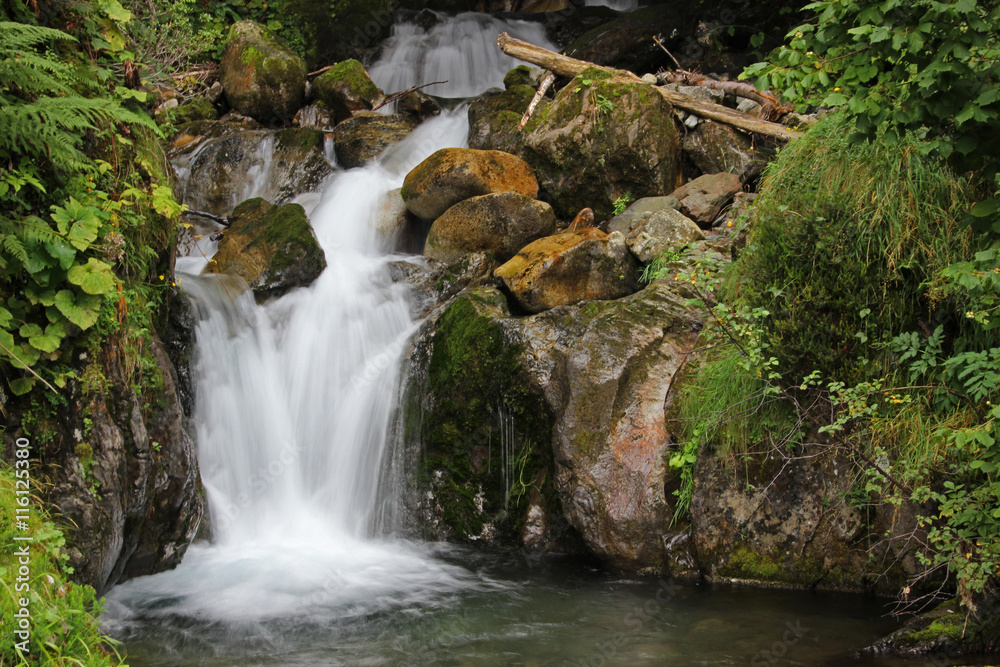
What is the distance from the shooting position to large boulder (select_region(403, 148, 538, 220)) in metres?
8.89

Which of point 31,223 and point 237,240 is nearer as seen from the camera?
Answer: point 31,223

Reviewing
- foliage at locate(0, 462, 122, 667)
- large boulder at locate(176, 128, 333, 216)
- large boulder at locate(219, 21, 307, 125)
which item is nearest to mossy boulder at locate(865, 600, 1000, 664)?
foliage at locate(0, 462, 122, 667)

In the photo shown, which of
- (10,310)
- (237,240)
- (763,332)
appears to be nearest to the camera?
(10,310)

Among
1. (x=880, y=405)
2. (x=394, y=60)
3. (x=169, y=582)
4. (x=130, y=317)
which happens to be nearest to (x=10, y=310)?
(x=130, y=317)

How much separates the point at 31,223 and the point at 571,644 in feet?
14.1

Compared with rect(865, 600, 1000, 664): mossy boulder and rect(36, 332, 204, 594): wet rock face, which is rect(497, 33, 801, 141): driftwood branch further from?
rect(36, 332, 204, 594): wet rock face

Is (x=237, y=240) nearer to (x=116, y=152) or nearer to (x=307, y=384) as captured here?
(x=307, y=384)

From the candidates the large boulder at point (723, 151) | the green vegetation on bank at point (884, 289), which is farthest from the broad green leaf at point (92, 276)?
the large boulder at point (723, 151)

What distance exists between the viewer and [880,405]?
4824mm

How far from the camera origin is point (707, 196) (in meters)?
8.12

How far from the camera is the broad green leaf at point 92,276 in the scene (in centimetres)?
443

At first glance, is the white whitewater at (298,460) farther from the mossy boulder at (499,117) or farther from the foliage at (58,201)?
the mossy boulder at (499,117)

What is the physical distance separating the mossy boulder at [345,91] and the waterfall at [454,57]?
4.20ft

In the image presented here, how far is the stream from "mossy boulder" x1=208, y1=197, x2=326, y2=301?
0.20 meters
